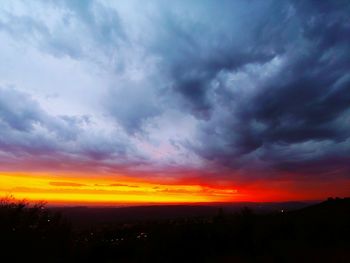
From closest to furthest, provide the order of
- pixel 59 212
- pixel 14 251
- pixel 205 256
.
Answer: pixel 14 251, pixel 59 212, pixel 205 256

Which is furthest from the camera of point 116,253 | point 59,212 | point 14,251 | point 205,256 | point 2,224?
point 116,253

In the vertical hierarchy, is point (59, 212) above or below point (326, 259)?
above

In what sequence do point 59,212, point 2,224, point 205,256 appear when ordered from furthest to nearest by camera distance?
point 205,256
point 59,212
point 2,224

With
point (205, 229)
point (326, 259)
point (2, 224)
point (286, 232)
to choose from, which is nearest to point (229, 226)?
point (205, 229)

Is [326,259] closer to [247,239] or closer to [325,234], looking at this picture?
[247,239]

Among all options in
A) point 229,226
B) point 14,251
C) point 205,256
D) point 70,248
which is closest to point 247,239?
point 229,226

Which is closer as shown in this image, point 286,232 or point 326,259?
point 326,259

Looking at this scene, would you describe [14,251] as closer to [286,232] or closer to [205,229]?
[205,229]

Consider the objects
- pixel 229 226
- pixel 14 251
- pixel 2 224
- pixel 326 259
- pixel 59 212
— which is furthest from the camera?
pixel 229 226

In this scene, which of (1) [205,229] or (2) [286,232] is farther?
(2) [286,232]
